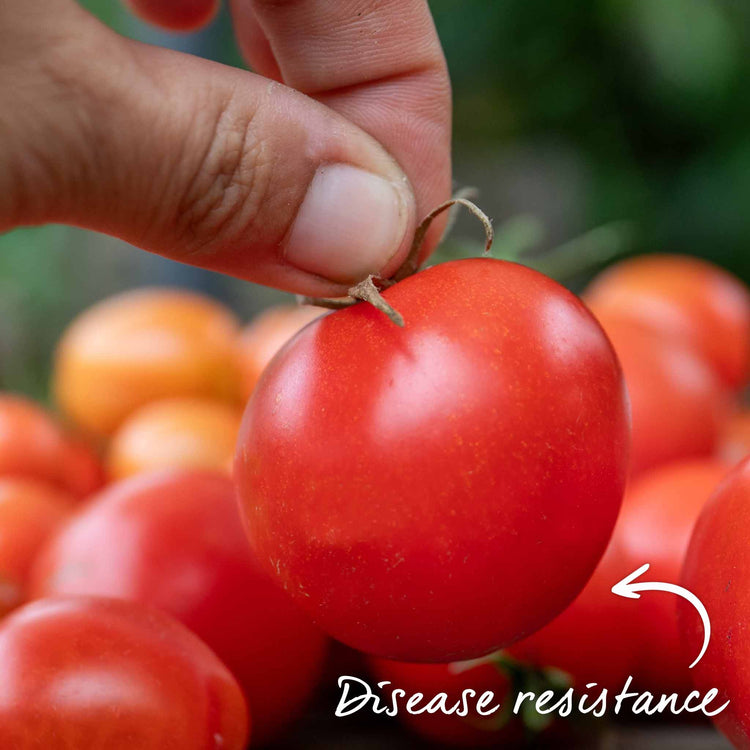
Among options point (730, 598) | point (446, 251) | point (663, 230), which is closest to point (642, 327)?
point (446, 251)

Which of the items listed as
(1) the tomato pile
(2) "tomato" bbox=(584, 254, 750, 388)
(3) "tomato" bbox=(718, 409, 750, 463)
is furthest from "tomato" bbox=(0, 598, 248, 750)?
(2) "tomato" bbox=(584, 254, 750, 388)

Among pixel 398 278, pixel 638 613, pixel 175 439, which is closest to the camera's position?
pixel 398 278

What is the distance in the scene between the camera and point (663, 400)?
0.76 m

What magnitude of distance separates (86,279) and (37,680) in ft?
5.90

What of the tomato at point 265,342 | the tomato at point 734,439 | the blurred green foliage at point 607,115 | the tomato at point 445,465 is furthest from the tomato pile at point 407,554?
the blurred green foliage at point 607,115

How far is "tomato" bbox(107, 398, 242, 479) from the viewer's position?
2.96ft

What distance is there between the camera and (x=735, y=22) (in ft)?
7.11

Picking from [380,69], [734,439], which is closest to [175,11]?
[380,69]

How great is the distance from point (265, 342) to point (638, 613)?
1.84 ft

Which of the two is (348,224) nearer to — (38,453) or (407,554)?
(407,554)

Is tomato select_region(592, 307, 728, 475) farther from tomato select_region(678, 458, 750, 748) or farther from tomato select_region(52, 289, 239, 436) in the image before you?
tomato select_region(52, 289, 239, 436)

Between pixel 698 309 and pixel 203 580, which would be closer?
pixel 203 580

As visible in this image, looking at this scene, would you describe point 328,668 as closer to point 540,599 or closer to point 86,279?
point 540,599

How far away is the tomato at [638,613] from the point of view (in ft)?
1.86
